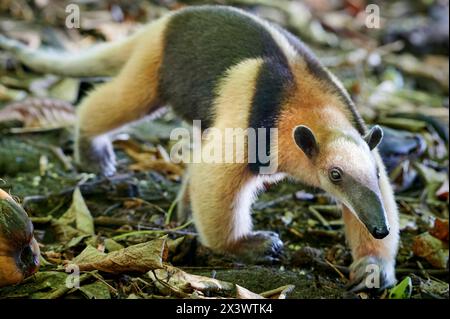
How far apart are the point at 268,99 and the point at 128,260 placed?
1.24 meters

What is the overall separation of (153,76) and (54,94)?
145 centimetres

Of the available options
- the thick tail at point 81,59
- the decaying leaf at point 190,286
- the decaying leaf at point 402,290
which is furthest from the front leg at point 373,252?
the thick tail at point 81,59

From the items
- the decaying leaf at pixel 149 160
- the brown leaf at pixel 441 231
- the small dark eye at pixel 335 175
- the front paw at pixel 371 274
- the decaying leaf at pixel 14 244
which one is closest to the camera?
the decaying leaf at pixel 14 244

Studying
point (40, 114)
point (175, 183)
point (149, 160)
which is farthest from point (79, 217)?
point (40, 114)

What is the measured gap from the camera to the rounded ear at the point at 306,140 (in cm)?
339

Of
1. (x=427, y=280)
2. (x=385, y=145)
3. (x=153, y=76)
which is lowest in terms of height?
(x=427, y=280)

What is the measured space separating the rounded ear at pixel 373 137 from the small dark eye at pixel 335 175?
0.21m

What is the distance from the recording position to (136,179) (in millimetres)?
4449

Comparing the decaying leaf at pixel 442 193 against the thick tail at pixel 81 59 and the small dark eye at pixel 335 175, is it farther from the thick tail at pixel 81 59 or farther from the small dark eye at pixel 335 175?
the thick tail at pixel 81 59

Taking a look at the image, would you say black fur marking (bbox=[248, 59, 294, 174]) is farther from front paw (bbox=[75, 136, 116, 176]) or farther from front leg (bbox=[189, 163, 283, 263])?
front paw (bbox=[75, 136, 116, 176])

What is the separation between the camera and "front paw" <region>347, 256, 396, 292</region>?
3.52 metres
